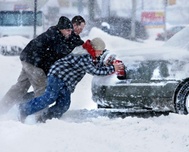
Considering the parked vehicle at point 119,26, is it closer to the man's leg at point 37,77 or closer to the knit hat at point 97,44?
the man's leg at point 37,77

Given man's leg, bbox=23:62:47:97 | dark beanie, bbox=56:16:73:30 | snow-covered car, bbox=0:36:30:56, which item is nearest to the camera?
dark beanie, bbox=56:16:73:30

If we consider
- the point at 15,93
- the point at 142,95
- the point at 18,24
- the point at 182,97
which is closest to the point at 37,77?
the point at 15,93

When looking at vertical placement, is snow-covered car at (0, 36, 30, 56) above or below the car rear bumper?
below

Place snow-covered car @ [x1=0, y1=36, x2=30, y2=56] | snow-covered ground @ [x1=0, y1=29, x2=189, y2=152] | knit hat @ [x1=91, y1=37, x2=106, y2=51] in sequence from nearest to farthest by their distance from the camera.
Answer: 1. snow-covered ground @ [x1=0, y1=29, x2=189, y2=152]
2. knit hat @ [x1=91, y1=37, x2=106, y2=51]
3. snow-covered car @ [x1=0, y1=36, x2=30, y2=56]

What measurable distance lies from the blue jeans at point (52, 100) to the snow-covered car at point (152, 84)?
0.60 m

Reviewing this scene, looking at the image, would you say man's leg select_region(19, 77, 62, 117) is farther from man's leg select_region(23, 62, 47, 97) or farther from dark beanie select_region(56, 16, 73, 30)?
dark beanie select_region(56, 16, 73, 30)

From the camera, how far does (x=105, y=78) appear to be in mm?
7066

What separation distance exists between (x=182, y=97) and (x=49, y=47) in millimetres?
1825

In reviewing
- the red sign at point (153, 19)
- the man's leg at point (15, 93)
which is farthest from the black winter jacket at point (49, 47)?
the red sign at point (153, 19)

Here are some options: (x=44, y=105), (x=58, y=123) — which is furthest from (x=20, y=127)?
(x=44, y=105)

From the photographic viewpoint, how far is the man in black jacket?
22.6 feet

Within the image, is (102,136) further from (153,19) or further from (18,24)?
(153,19)

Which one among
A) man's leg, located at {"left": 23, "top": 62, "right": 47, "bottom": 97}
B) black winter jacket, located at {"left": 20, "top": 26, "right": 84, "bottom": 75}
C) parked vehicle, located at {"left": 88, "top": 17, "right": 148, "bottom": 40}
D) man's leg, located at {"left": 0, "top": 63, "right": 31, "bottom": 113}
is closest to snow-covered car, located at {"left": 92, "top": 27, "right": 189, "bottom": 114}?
black winter jacket, located at {"left": 20, "top": 26, "right": 84, "bottom": 75}

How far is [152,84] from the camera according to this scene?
6.88 m
